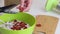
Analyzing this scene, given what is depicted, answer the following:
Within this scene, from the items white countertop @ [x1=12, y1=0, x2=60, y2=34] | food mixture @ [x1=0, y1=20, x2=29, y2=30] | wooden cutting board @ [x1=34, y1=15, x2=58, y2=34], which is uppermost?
white countertop @ [x1=12, y1=0, x2=60, y2=34]

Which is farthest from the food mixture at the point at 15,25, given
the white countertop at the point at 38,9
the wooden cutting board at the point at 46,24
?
the white countertop at the point at 38,9

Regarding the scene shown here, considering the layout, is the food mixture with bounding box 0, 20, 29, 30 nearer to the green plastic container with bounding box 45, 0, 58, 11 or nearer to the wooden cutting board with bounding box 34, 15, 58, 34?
the wooden cutting board with bounding box 34, 15, 58, 34

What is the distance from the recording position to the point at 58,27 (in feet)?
2.78

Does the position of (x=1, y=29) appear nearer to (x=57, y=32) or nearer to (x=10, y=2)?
(x=57, y=32)

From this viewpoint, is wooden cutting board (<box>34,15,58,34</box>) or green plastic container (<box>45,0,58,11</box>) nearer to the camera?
wooden cutting board (<box>34,15,58,34</box>)

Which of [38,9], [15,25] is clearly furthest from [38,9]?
[15,25]

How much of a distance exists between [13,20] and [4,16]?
0.15ft

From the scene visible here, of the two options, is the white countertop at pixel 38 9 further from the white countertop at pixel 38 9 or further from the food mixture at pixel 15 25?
the food mixture at pixel 15 25

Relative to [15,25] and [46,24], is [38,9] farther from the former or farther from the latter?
[15,25]

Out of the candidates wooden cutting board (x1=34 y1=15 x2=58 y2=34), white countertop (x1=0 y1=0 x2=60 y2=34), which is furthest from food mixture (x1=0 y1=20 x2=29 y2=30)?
white countertop (x1=0 y1=0 x2=60 y2=34)

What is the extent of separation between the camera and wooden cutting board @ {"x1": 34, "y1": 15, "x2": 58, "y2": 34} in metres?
0.79

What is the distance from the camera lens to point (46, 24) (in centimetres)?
85

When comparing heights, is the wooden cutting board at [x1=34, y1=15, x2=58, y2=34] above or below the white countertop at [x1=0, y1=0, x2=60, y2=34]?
below

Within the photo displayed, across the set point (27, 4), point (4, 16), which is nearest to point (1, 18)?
point (4, 16)
